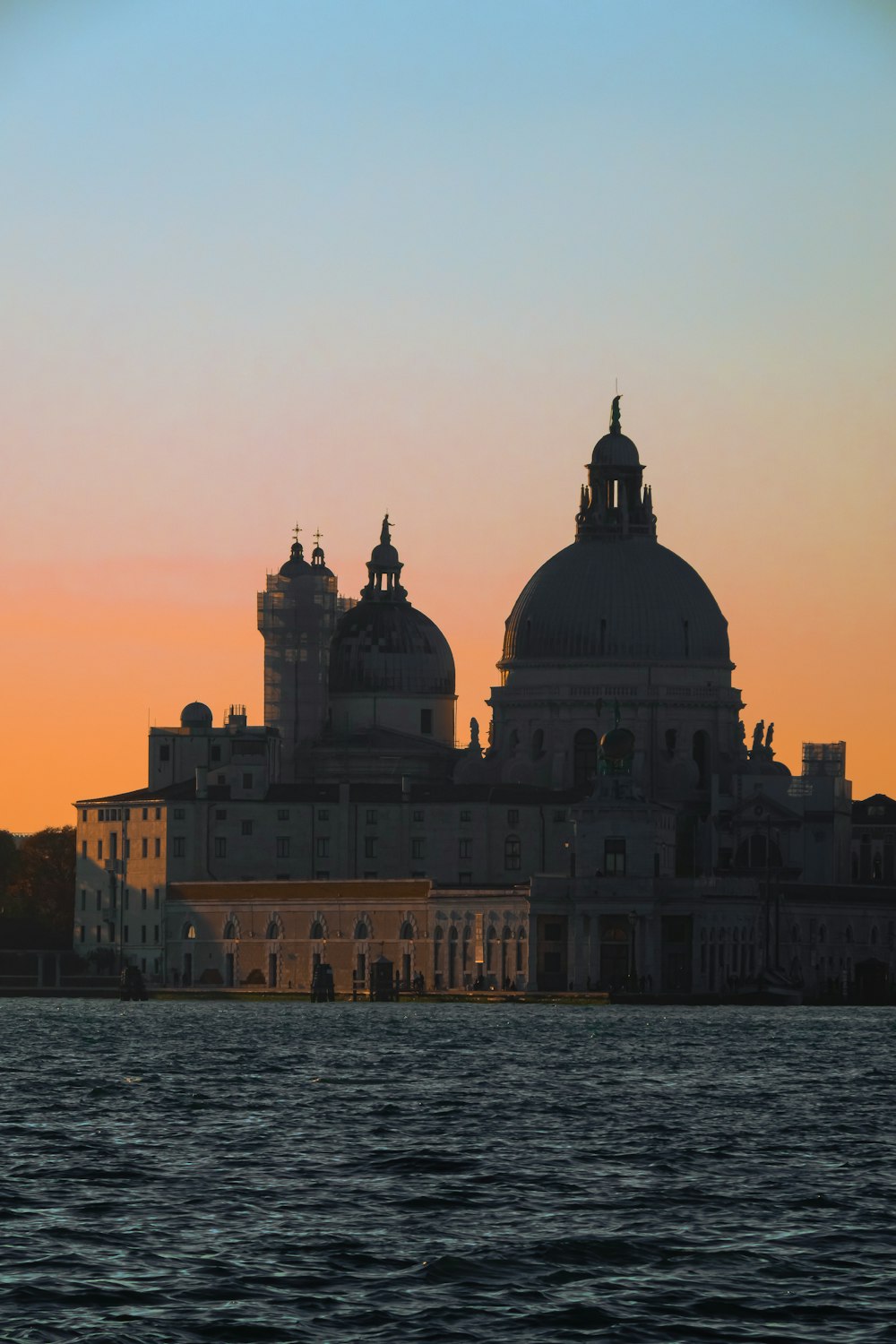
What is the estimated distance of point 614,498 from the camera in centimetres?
18625

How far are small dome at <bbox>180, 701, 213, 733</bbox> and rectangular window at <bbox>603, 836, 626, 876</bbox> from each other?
106 feet

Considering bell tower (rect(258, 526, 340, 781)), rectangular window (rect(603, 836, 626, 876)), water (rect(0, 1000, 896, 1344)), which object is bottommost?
water (rect(0, 1000, 896, 1344))

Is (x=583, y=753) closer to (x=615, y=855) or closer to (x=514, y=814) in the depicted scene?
(x=514, y=814)

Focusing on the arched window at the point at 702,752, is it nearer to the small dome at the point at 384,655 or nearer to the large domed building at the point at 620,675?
the large domed building at the point at 620,675

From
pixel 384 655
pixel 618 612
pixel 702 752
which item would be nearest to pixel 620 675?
pixel 618 612

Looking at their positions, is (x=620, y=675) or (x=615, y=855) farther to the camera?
(x=620, y=675)

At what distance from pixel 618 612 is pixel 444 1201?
130782mm

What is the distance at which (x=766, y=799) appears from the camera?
177m

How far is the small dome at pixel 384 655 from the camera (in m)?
193

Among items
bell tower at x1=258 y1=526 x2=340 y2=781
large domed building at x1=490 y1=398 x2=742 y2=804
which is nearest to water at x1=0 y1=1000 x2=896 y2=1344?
large domed building at x1=490 y1=398 x2=742 y2=804

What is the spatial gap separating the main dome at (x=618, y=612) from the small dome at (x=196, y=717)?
1756cm

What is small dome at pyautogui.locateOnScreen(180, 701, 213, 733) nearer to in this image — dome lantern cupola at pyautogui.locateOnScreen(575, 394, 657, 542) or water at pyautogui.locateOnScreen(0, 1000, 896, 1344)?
dome lantern cupola at pyautogui.locateOnScreen(575, 394, 657, 542)

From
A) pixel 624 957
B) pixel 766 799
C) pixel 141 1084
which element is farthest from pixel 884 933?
pixel 141 1084

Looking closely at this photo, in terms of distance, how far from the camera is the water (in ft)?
130
